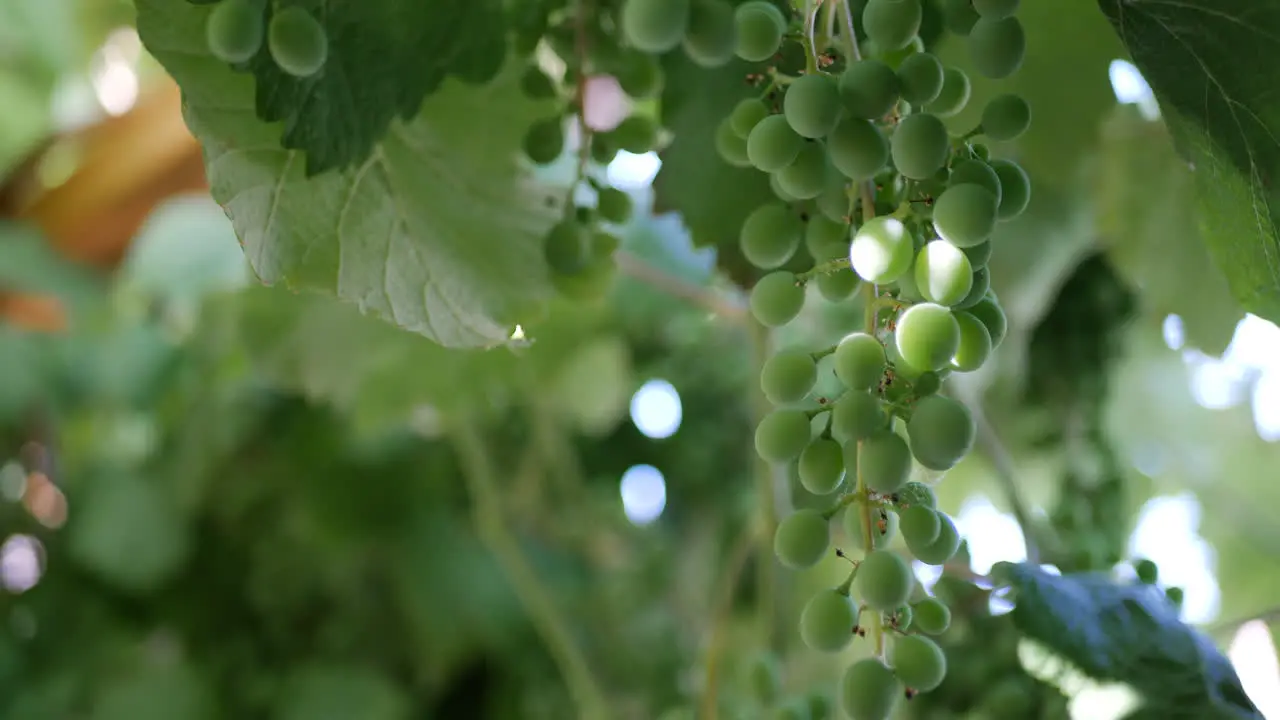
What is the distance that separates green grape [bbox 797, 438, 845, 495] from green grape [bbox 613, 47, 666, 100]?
0.52 ft

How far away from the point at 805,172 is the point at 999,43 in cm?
5

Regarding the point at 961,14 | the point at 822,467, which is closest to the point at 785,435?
the point at 822,467

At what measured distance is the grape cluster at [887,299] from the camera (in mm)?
220

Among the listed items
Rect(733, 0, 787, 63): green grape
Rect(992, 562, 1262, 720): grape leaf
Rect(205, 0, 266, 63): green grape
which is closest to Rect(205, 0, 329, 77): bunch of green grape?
Rect(205, 0, 266, 63): green grape

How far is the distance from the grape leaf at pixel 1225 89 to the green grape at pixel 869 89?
6 centimetres

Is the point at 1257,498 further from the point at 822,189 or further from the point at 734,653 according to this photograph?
the point at 822,189

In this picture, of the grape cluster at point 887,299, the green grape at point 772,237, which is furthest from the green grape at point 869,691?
the green grape at point 772,237

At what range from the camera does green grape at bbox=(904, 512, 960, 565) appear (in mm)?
234

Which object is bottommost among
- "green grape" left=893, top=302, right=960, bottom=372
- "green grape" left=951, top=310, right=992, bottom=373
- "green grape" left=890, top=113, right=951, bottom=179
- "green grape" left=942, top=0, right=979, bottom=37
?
"green grape" left=951, top=310, right=992, bottom=373

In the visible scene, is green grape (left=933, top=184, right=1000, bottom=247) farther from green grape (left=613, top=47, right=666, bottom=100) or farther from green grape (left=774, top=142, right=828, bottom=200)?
green grape (left=613, top=47, right=666, bottom=100)

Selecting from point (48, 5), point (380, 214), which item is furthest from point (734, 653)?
point (48, 5)

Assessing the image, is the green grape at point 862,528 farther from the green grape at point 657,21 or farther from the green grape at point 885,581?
the green grape at point 657,21

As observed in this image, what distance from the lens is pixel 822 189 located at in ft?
0.84

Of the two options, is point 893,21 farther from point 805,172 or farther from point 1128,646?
point 1128,646
